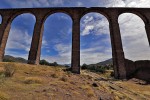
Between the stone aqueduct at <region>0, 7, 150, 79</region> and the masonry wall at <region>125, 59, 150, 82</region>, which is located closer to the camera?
the stone aqueduct at <region>0, 7, 150, 79</region>

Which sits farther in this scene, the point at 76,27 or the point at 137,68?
the point at 137,68

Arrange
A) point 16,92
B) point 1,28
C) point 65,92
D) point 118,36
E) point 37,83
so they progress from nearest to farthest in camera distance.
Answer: point 16,92
point 65,92
point 37,83
point 118,36
point 1,28

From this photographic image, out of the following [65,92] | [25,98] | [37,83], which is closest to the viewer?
[25,98]

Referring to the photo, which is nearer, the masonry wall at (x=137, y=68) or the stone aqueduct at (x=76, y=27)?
the stone aqueduct at (x=76, y=27)

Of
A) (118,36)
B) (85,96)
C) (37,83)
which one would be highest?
(118,36)

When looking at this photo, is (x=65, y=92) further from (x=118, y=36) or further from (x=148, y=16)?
(x=148, y=16)

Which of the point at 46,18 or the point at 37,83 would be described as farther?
the point at 46,18

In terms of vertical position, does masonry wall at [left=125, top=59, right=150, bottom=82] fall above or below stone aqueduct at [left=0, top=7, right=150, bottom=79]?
below

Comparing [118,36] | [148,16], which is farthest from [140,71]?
[148,16]

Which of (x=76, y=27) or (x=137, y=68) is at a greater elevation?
(x=76, y=27)

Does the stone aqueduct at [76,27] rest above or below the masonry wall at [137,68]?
above

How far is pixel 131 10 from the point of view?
26.3 metres

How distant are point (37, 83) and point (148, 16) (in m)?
21.6

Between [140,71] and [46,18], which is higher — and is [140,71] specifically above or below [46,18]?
below
